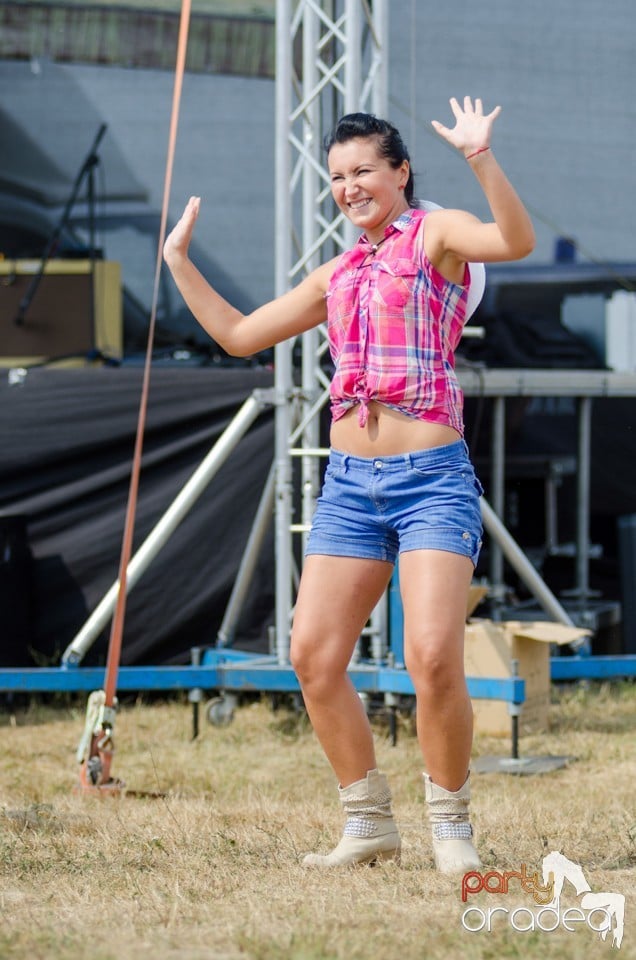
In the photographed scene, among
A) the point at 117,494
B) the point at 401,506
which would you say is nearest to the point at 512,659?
the point at 117,494

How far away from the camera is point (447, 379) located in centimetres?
304

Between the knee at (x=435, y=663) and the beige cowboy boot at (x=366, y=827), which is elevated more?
the knee at (x=435, y=663)

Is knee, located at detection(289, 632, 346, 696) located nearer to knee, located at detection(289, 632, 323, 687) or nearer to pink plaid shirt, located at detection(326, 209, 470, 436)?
knee, located at detection(289, 632, 323, 687)

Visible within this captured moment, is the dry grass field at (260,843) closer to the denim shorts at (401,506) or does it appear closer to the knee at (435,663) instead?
the knee at (435,663)

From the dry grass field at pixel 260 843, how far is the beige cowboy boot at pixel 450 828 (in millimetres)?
51

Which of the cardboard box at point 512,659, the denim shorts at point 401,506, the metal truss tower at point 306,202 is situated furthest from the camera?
the metal truss tower at point 306,202

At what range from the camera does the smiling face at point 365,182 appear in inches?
120

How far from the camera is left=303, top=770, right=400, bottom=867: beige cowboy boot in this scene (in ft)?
10.2

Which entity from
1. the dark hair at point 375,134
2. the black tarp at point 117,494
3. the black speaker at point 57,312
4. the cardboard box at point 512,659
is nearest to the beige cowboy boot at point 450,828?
the dark hair at point 375,134

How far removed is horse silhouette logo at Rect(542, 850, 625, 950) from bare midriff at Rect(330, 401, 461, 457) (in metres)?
0.91

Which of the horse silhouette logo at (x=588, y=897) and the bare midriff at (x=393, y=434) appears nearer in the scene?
the horse silhouette logo at (x=588, y=897)

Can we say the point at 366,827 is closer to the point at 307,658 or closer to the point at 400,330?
the point at 307,658

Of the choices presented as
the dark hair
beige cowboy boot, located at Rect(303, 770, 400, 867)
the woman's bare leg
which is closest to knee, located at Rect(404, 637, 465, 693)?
the woman's bare leg

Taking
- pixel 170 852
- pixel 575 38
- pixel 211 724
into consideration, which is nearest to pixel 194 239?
pixel 575 38
